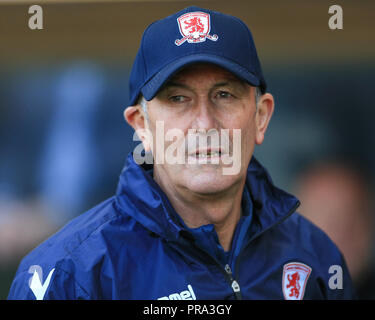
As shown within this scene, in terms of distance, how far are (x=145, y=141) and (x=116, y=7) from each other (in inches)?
61.3

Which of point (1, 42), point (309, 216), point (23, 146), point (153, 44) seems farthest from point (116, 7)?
point (309, 216)

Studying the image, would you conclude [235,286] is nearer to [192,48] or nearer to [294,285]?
[294,285]

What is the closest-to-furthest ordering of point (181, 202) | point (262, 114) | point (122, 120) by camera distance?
1. point (181, 202)
2. point (262, 114)
3. point (122, 120)

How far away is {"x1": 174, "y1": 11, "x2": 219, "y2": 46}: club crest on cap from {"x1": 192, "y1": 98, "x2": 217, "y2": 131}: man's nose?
0.17 m

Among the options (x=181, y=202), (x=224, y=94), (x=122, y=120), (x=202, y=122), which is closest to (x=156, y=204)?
(x=181, y=202)

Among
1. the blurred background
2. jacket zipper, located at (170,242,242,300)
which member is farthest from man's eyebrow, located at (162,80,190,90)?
the blurred background

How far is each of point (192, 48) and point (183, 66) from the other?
0.22 feet

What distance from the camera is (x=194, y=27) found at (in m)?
1.31

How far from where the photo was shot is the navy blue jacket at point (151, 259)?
1.19 meters

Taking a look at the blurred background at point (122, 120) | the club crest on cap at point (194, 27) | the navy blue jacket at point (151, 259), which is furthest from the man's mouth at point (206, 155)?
the blurred background at point (122, 120)

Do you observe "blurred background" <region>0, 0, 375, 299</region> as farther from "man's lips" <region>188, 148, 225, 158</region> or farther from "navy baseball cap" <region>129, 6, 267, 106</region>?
"man's lips" <region>188, 148, 225, 158</region>

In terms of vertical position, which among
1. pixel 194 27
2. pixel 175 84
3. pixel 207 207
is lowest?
pixel 207 207
